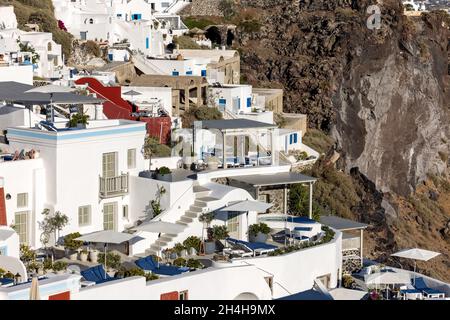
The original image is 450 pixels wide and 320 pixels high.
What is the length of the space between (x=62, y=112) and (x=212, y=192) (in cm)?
712

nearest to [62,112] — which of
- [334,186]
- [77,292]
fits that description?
[77,292]

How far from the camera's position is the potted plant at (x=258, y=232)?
36688 mm

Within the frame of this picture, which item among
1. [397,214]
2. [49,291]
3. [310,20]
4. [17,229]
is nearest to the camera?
[49,291]

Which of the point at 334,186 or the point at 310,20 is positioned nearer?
the point at 334,186

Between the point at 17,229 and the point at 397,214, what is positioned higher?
the point at 17,229

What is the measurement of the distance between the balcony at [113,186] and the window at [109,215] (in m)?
0.32

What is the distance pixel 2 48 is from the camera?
185ft

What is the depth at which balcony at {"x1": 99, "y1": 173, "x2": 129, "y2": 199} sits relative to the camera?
36281mm

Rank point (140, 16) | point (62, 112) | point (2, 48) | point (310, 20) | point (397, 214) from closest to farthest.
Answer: point (62, 112)
point (2, 48)
point (397, 214)
point (140, 16)
point (310, 20)

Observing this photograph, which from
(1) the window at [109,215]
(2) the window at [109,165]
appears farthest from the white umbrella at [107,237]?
(2) the window at [109,165]

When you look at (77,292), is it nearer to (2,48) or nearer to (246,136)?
(246,136)

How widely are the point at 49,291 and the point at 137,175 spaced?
996 centimetres

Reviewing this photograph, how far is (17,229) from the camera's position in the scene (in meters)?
34.8

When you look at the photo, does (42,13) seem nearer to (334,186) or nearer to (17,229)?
(334,186)
